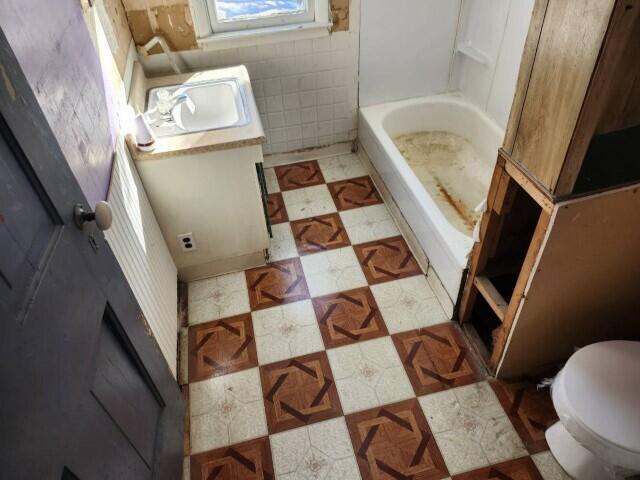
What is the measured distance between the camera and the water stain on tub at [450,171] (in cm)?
249

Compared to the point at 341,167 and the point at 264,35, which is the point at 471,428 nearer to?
the point at 341,167

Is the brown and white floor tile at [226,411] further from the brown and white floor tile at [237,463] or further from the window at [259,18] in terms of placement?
the window at [259,18]

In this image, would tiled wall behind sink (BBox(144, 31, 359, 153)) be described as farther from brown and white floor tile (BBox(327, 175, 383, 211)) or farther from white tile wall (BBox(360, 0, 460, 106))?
brown and white floor tile (BBox(327, 175, 383, 211))

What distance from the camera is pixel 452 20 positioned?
8.78 ft

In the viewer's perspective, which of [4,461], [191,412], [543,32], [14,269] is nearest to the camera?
[4,461]

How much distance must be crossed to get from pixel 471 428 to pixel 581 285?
0.65 metres

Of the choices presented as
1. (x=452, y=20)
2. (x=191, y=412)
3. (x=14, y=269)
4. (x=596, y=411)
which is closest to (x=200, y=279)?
(x=191, y=412)

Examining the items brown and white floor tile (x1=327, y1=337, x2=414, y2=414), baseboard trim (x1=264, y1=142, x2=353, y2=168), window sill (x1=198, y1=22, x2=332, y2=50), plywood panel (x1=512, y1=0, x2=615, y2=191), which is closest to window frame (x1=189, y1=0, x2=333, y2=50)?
window sill (x1=198, y1=22, x2=332, y2=50)

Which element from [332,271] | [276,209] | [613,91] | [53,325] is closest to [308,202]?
[276,209]

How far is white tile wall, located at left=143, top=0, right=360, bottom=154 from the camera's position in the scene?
101 inches

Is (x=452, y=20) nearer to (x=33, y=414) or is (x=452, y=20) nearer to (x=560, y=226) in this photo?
(x=560, y=226)

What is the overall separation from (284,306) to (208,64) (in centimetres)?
144

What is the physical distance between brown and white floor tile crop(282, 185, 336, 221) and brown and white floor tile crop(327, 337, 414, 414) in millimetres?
934

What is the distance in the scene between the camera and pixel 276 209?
106 inches
